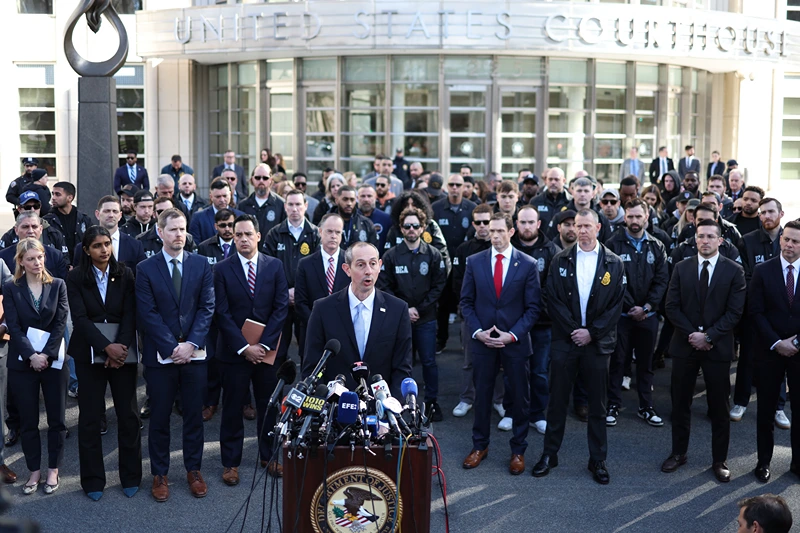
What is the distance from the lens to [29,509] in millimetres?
6746

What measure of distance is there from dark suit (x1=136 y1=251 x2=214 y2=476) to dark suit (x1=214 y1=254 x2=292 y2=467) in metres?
0.26

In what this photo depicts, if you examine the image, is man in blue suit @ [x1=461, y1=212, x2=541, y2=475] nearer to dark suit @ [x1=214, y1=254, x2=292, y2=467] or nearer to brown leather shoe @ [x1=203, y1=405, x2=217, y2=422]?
dark suit @ [x1=214, y1=254, x2=292, y2=467]

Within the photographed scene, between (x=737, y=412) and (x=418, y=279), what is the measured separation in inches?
140

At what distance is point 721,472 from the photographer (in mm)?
7441

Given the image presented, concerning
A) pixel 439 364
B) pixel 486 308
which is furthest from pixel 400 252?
pixel 439 364

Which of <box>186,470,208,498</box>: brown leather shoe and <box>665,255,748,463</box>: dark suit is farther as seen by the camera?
Answer: <box>665,255,748,463</box>: dark suit

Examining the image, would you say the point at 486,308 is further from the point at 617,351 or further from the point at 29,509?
the point at 29,509

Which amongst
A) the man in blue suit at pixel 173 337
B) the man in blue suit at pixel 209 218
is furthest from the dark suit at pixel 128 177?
the man in blue suit at pixel 173 337

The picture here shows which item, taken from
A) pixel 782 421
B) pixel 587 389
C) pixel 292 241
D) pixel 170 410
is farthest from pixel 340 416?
pixel 782 421

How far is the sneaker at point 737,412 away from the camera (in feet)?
29.5

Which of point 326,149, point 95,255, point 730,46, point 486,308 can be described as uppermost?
point 730,46

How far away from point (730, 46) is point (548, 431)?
51.9 feet

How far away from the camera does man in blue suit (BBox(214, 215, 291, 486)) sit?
734 cm

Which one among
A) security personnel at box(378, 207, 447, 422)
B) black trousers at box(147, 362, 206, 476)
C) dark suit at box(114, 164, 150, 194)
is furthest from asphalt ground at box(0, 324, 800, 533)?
dark suit at box(114, 164, 150, 194)
